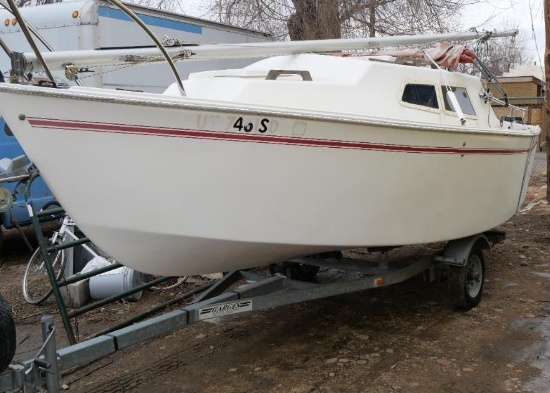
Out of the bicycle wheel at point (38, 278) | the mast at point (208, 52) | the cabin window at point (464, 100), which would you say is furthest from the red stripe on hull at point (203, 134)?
the bicycle wheel at point (38, 278)

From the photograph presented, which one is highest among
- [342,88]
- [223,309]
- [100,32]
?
[100,32]

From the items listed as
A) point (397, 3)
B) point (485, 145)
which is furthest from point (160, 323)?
point (397, 3)

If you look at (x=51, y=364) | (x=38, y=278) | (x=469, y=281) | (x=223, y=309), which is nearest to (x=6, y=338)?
(x=51, y=364)

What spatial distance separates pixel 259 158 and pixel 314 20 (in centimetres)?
1148

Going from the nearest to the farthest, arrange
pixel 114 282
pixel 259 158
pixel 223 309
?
1. pixel 259 158
2. pixel 223 309
3. pixel 114 282

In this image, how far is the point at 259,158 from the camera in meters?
3.80

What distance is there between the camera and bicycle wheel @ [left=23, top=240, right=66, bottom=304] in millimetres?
6199

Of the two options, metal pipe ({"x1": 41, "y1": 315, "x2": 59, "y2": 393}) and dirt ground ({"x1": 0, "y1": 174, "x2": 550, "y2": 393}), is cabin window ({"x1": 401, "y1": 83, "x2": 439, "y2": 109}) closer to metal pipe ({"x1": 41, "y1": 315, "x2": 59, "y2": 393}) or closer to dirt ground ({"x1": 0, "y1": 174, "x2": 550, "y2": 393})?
dirt ground ({"x1": 0, "y1": 174, "x2": 550, "y2": 393})

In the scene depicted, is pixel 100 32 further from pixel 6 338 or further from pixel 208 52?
pixel 6 338

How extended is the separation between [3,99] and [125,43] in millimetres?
5897

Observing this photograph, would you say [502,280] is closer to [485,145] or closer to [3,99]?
[485,145]

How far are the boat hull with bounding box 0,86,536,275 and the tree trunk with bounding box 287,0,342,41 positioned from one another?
9.90 m

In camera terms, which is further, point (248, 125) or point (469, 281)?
point (469, 281)

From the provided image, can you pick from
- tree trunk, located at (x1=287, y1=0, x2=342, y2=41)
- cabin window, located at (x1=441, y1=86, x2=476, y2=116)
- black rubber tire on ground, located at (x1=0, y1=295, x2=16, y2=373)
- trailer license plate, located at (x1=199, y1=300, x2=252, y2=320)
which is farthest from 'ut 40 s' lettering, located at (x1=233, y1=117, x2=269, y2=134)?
tree trunk, located at (x1=287, y1=0, x2=342, y2=41)
